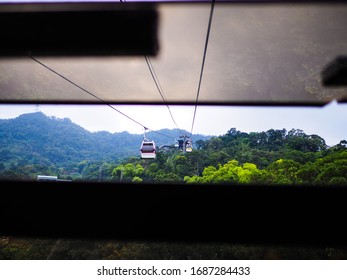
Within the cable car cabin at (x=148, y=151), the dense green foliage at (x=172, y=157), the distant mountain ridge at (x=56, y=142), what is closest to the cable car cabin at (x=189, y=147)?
the dense green foliage at (x=172, y=157)

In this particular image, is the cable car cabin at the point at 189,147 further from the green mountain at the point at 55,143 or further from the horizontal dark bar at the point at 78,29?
the horizontal dark bar at the point at 78,29

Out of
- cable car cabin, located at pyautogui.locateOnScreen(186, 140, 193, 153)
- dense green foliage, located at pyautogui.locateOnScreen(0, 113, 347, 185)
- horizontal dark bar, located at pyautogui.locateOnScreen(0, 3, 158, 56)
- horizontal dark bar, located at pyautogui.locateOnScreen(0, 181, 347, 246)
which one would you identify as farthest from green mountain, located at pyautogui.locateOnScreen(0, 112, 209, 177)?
horizontal dark bar, located at pyautogui.locateOnScreen(0, 181, 347, 246)

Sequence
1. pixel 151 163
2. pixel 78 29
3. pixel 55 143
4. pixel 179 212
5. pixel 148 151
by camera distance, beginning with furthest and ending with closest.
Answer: pixel 55 143 < pixel 151 163 < pixel 148 151 < pixel 78 29 < pixel 179 212

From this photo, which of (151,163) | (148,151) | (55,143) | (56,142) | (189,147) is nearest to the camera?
(148,151)

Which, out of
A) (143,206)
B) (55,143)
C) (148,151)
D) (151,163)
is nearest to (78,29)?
(143,206)

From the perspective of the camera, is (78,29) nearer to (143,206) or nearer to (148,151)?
(143,206)

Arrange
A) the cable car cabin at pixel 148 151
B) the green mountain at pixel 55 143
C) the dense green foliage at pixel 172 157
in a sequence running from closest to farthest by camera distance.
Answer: the cable car cabin at pixel 148 151
the dense green foliage at pixel 172 157
the green mountain at pixel 55 143

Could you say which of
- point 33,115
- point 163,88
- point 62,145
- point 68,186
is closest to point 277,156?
point 163,88

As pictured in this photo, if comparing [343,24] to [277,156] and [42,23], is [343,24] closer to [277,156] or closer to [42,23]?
[42,23]
